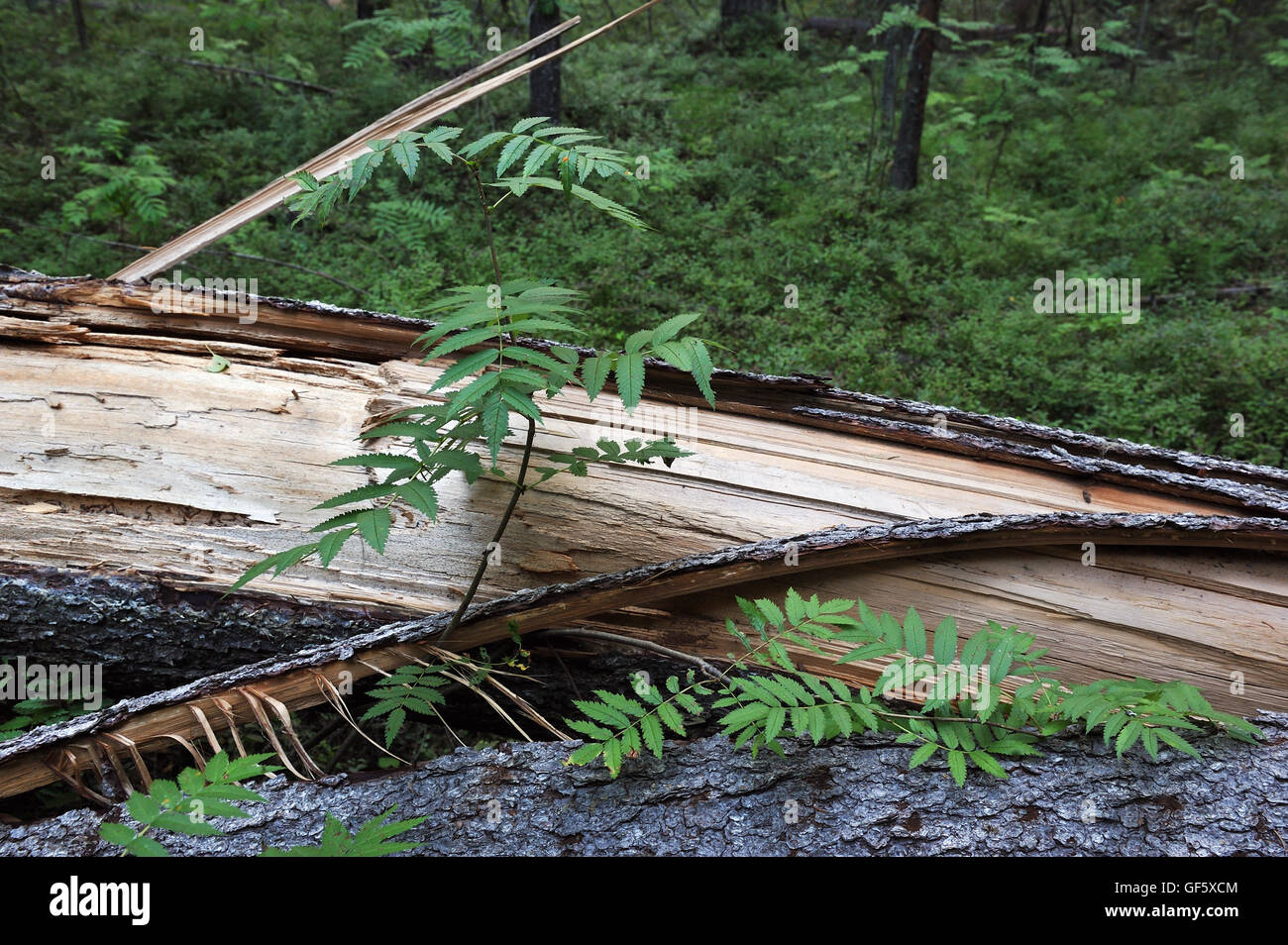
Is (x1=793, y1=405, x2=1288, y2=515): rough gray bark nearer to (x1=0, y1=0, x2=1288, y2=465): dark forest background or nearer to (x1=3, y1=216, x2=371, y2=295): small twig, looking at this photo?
(x1=0, y1=0, x2=1288, y2=465): dark forest background

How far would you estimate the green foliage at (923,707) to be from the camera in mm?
2096

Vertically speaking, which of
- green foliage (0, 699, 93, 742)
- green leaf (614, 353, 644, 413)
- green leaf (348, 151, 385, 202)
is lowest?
green foliage (0, 699, 93, 742)

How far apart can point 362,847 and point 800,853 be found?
1.10 meters

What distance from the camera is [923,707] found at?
2.26m

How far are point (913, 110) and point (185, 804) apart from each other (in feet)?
28.2

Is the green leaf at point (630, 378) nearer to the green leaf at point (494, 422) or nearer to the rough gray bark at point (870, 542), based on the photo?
the green leaf at point (494, 422)

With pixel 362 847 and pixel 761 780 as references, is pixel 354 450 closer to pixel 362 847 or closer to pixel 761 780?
pixel 362 847

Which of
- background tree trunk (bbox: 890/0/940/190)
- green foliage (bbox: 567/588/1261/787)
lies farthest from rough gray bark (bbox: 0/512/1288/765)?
background tree trunk (bbox: 890/0/940/190)

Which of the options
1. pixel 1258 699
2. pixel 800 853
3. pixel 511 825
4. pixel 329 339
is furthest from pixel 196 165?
pixel 1258 699

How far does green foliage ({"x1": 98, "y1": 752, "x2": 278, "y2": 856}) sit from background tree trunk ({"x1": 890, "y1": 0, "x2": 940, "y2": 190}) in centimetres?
822

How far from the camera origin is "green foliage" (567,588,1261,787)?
210 centimetres

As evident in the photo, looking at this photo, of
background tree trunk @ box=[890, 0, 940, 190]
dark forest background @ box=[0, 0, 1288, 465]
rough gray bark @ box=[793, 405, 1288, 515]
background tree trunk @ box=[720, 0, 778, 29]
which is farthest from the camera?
background tree trunk @ box=[720, 0, 778, 29]

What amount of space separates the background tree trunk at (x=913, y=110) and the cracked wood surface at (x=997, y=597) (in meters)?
6.47
